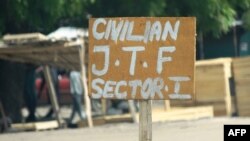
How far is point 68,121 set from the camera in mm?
17094

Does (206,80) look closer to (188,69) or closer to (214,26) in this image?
(214,26)

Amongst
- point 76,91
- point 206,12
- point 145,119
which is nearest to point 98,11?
point 206,12

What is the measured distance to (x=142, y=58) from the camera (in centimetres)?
579

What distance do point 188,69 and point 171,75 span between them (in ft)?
0.51

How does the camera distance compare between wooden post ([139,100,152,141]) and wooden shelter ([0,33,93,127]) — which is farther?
wooden shelter ([0,33,93,127])

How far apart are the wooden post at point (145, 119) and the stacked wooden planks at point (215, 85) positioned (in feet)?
33.0

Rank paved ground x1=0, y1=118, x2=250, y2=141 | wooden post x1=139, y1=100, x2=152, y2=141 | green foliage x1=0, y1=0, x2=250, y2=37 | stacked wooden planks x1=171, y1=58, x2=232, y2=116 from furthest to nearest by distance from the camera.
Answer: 1. stacked wooden planks x1=171, y1=58, x2=232, y2=116
2. green foliage x1=0, y1=0, x2=250, y2=37
3. paved ground x1=0, y1=118, x2=250, y2=141
4. wooden post x1=139, y1=100, x2=152, y2=141

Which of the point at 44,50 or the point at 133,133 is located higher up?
the point at 44,50

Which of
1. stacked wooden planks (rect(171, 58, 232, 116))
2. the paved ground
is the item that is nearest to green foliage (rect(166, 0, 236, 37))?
stacked wooden planks (rect(171, 58, 232, 116))

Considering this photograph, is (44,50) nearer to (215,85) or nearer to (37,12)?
(37,12)

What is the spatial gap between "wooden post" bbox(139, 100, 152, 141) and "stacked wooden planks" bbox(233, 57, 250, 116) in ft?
33.9

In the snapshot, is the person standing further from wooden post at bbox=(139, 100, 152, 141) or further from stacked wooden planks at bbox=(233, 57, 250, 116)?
wooden post at bbox=(139, 100, 152, 141)

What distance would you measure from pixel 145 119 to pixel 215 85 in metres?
10.2

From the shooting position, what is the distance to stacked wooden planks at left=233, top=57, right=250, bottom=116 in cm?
1598
